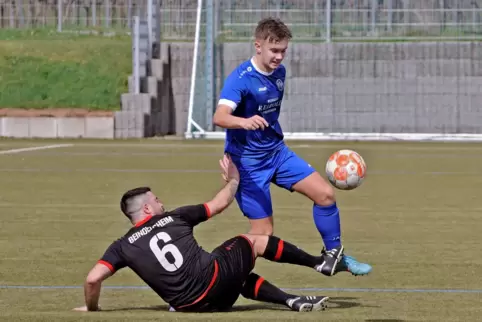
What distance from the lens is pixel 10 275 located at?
9.53 m

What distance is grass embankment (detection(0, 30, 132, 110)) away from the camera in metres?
27.4

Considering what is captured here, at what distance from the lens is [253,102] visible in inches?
360

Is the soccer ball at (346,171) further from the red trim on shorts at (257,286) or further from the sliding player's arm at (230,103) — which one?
the red trim on shorts at (257,286)

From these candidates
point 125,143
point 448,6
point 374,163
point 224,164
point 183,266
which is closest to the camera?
point 183,266

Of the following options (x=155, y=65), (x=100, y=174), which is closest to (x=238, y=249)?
(x=100, y=174)

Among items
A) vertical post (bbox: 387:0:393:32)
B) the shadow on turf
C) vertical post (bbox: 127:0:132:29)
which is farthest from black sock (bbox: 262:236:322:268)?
vertical post (bbox: 127:0:132:29)

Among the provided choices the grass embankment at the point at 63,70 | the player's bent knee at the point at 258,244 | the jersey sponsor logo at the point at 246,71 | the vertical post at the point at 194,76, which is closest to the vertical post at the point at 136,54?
the grass embankment at the point at 63,70

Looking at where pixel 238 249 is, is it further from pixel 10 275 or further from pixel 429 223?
pixel 429 223

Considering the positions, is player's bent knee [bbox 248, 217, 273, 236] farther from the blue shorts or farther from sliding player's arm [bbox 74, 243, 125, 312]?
sliding player's arm [bbox 74, 243, 125, 312]

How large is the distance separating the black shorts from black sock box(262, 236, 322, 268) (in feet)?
0.85

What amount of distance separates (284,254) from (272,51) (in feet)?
5.14

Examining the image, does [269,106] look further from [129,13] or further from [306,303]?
[129,13]

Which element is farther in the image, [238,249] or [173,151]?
[173,151]

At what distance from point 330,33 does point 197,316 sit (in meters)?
20.0
